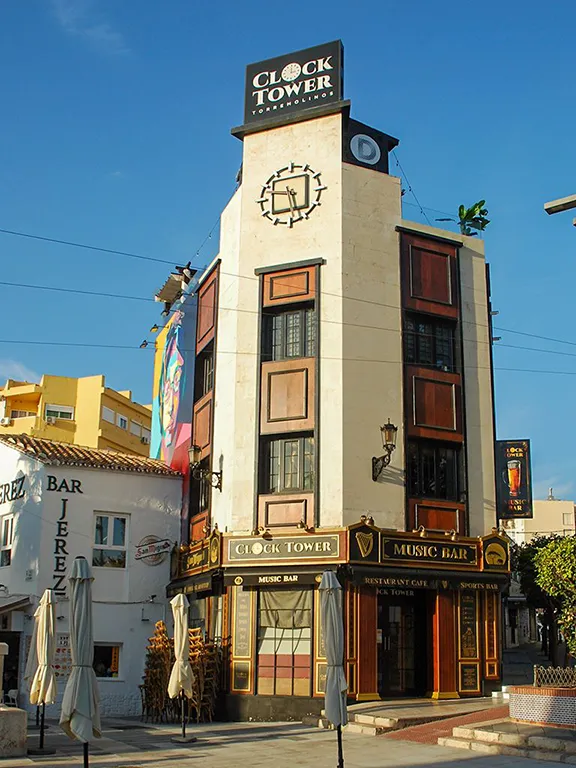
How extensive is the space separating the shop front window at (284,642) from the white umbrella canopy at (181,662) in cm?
313

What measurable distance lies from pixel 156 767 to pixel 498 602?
1228cm

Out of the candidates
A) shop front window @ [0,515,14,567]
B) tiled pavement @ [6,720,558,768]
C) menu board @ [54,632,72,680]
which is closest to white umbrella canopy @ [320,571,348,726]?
tiled pavement @ [6,720,558,768]

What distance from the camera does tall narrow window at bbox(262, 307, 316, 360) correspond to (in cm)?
2486

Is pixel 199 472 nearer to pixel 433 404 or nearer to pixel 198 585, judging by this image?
pixel 198 585

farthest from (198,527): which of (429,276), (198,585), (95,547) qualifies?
(429,276)

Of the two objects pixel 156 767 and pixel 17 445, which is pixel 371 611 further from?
pixel 17 445

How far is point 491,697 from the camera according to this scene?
76.2ft

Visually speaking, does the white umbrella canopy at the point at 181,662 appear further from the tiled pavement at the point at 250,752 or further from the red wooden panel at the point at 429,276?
the red wooden panel at the point at 429,276

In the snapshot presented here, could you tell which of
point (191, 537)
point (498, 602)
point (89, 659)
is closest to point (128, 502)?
point (191, 537)

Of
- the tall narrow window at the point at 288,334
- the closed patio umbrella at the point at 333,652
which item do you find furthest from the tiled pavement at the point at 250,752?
the tall narrow window at the point at 288,334

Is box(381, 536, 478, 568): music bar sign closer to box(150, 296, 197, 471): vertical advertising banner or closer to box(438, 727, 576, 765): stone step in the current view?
box(438, 727, 576, 765): stone step

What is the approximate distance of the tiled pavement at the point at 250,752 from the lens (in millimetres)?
15281

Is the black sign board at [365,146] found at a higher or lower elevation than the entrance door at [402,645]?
higher

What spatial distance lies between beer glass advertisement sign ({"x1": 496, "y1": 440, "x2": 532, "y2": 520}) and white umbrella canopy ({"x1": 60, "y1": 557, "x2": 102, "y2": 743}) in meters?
14.1
